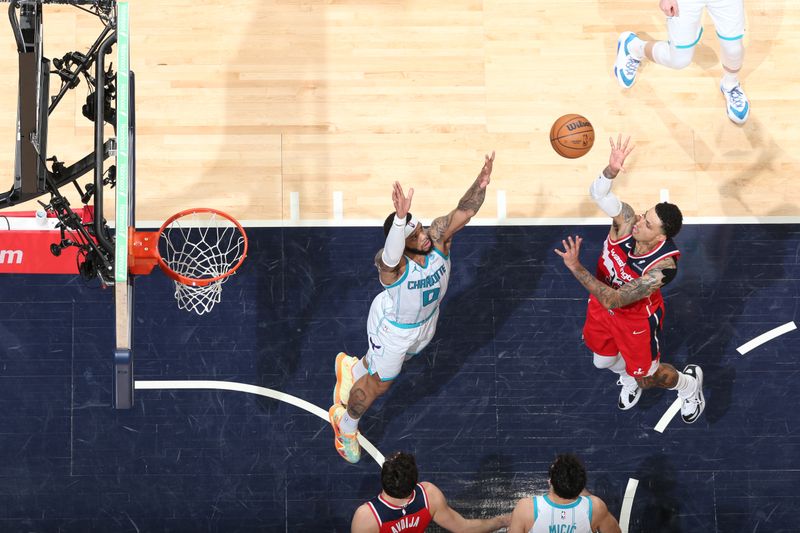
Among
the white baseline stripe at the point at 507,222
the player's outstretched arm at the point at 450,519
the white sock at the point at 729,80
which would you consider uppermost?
the white sock at the point at 729,80

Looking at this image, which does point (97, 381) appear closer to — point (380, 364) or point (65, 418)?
point (65, 418)

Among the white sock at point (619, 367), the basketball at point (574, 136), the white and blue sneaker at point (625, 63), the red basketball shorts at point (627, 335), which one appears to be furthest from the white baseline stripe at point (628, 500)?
the white and blue sneaker at point (625, 63)

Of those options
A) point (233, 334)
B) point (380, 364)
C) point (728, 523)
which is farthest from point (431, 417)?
point (728, 523)

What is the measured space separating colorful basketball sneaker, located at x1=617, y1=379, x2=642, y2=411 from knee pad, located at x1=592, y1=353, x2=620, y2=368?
14.6 inches

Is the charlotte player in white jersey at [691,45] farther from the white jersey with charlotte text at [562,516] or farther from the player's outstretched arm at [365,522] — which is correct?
the player's outstretched arm at [365,522]

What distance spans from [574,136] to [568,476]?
3.09 meters

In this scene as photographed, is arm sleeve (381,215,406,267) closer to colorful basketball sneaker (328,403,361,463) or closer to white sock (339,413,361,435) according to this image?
white sock (339,413,361,435)

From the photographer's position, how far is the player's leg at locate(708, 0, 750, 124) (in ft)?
29.0

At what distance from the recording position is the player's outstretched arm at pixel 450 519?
7.36 m

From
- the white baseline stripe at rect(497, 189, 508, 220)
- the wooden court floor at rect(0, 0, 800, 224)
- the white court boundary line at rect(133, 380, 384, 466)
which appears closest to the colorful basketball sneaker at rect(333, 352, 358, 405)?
the white court boundary line at rect(133, 380, 384, 466)

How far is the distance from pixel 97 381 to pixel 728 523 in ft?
19.7

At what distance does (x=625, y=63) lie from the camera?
9406mm

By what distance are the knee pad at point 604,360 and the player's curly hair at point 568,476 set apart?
5.50ft

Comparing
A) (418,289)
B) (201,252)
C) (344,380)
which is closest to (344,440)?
(344,380)
